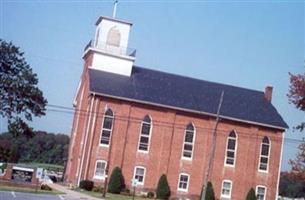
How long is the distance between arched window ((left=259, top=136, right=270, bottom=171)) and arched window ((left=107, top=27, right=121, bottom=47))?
1798 cm

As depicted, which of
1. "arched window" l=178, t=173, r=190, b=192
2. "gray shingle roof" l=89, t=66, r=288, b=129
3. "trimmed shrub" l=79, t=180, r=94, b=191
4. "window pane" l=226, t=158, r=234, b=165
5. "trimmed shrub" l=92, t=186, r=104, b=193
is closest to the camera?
"trimmed shrub" l=92, t=186, r=104, b=193

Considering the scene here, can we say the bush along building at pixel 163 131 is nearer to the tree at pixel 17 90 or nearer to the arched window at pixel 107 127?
the arched window at pixel 107 127

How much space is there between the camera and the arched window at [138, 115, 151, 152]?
53.0 meters

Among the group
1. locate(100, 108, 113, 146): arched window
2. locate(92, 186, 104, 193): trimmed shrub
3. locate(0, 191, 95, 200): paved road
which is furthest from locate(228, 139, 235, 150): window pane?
locate(0, 191, 95, 200): paved road

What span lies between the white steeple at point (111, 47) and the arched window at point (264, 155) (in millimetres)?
15393

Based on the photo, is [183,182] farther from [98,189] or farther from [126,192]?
[98,189]

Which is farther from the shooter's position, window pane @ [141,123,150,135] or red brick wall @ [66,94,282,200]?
window pane @ [141,123,150,135]

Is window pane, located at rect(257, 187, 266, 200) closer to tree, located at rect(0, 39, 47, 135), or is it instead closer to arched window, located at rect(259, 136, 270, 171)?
arched window, located at rect(259, 136, 270, 171)

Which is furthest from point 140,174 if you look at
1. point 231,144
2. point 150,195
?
point 231,144

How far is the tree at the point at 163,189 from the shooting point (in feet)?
170

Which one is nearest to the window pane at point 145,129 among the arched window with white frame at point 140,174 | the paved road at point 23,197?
the arched window with white frame at point 140,174

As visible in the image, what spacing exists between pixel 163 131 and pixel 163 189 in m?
A: 5.50

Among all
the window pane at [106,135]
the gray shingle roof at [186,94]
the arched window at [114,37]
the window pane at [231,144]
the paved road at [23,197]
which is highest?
the arched window at [114,37]

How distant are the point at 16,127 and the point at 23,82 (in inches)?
Result: 85.6
